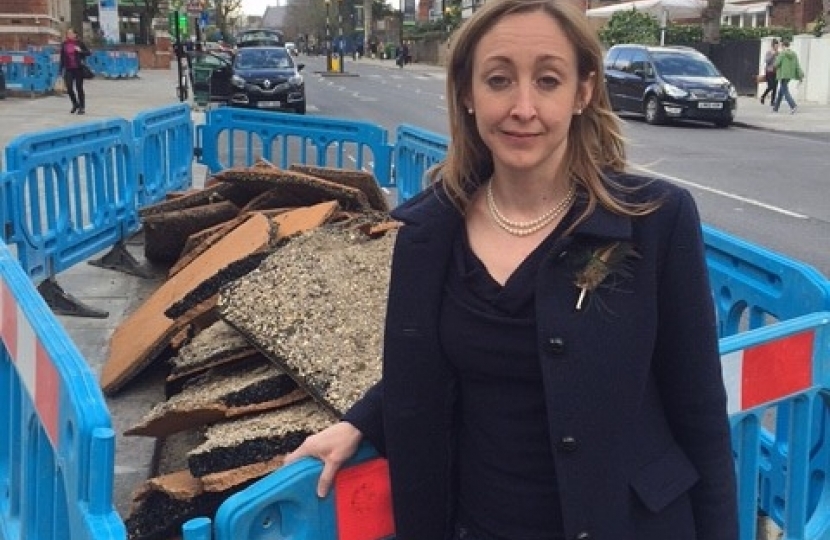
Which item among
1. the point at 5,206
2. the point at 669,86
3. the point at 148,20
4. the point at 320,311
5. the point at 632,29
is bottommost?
the point at 669,86

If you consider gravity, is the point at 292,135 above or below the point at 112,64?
above

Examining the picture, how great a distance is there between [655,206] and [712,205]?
1074cm

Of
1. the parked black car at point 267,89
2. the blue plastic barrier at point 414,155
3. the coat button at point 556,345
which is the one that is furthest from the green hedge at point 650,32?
the coat button at point 556,345

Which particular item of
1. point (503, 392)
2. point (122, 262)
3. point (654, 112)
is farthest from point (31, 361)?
point (654, 112)

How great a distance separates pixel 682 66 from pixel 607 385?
23.5 meters

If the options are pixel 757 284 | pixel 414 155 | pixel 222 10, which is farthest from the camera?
pixel 222 10

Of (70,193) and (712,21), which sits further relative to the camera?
(712,21)

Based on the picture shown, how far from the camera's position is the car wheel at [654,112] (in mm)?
23266

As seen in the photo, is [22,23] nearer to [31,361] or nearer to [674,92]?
[674,92]

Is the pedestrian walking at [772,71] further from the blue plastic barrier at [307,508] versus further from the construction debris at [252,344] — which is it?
the blue plastic barrier at [307,508]

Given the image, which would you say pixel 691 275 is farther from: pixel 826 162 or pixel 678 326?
pixel 826 162

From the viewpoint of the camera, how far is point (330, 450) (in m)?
1.88

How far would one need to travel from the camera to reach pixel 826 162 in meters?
16.5

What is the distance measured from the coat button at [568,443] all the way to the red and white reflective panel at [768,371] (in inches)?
34.1
